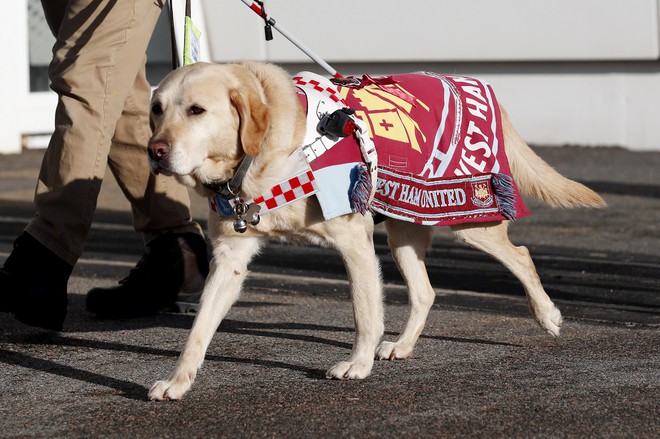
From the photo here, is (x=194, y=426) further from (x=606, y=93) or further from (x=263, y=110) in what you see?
(x=606, y=93)

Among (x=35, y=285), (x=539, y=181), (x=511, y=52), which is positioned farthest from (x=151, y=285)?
(x=511, y=52)

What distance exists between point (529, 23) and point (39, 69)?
16.9 feet

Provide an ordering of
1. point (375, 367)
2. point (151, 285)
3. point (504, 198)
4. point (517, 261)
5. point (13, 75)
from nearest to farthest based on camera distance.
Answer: point (375, 367), point (504, 198), point (517, 261), point (151, 285), point (13, 75)

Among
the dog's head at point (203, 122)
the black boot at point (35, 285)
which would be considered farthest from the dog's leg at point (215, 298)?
the black boot at point (35, 285)

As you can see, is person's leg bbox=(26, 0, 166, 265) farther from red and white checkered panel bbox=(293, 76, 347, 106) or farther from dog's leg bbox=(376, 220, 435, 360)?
dog's leg bbox=(376, 220, 435, 360)

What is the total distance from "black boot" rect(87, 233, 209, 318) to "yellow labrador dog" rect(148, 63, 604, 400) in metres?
1.20

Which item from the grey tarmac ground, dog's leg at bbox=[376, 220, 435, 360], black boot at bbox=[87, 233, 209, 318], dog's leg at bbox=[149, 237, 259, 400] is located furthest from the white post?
dog's leg at bbox=[149, 237, 259, 400]

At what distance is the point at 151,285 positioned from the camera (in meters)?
5.62

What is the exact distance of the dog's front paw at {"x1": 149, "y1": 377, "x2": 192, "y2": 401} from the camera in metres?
4.14

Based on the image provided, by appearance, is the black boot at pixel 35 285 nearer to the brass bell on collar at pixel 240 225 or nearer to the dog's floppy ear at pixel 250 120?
the brass bell on collar at pixel 240 225

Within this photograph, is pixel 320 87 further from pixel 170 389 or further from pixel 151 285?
pixel 151 285

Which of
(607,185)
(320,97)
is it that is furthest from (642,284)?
(607,185)

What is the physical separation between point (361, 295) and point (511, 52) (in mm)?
8331

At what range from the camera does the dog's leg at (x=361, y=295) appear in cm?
442
